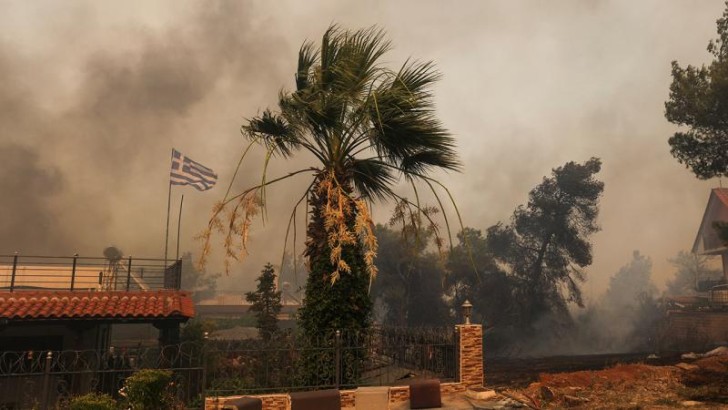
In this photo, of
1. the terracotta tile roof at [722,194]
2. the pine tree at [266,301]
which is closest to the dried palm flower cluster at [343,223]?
the pine tree at [266,301]

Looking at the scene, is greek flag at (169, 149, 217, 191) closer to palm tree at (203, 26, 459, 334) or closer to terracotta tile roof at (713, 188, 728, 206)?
palm tree at (203, 26, 459, 334)

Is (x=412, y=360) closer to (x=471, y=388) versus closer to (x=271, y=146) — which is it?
(x=471, y=388)

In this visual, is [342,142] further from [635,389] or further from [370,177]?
[635,389]

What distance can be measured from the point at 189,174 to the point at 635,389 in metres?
20.5

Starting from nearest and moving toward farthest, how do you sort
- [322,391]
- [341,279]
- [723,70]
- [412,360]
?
[322,391], [341,279], [412,360], [723,70]

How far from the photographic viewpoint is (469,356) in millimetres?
15109

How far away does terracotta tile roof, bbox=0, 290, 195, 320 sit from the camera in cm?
1589

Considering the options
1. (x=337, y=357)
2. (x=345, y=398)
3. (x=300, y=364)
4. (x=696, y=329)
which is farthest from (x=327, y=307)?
(x=696, y=329)

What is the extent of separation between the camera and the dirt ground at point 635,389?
13.4m

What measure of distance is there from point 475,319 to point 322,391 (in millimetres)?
50352

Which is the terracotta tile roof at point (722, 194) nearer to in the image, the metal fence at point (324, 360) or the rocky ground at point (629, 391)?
the rocky ground at point (629, 391)

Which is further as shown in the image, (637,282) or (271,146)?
(637,282)

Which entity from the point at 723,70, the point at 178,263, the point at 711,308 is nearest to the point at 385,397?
the point at 178,263

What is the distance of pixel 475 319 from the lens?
60.8 m
